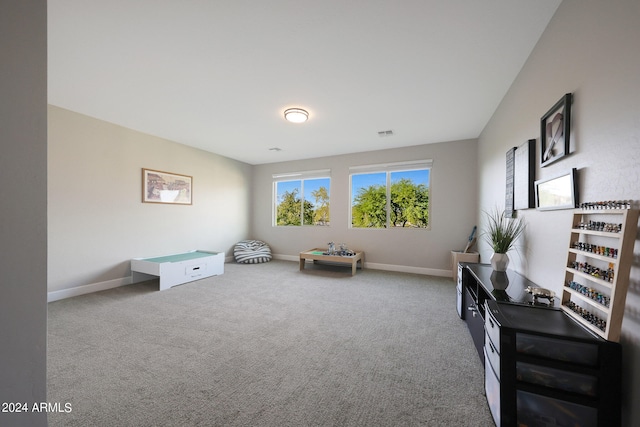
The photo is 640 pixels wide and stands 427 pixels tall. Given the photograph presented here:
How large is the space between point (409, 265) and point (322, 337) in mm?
3044

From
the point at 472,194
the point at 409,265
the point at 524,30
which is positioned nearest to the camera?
the point at 524,30

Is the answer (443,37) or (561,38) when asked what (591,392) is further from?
(443,37)

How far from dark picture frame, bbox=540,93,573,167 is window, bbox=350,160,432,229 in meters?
2.86

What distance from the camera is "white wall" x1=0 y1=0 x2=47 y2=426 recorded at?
2.82 ft

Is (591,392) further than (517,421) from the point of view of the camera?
No

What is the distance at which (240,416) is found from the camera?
1324 mm

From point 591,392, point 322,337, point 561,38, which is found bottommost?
point 322,337

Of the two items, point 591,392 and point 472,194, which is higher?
point 472,194

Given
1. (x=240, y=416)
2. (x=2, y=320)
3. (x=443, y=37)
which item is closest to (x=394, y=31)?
(x=443, y=37)

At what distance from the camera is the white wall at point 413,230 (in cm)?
429

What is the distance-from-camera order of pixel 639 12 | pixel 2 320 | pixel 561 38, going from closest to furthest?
pixel 2 320, pixel 639 12, pixel 561 38

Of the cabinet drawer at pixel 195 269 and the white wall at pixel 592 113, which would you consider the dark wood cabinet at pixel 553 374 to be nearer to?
the white wall at pixel 592 113

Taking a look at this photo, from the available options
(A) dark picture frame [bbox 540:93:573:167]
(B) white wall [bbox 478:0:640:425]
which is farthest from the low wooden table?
(A) dark picture frame [bbox 540:93:573:167]

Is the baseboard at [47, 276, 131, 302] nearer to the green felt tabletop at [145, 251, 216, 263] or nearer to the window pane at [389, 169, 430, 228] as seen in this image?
the green felt tabletop at [145, 251, 216, 263]
